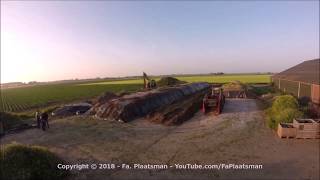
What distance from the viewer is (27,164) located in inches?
314

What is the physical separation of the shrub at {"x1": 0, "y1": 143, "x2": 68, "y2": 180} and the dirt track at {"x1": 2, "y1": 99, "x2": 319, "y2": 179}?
0.95 metres

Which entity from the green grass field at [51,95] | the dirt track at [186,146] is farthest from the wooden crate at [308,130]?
the green grass field at [51,95]

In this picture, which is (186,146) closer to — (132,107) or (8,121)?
(132,107)

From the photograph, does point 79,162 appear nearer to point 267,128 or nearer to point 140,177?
point 140,177

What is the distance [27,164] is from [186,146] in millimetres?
6302

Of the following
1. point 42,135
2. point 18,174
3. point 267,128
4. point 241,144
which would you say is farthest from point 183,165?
point 42,135

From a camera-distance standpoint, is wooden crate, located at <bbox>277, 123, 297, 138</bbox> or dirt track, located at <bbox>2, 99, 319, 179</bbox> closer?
dirt track, located at <bbox>2, 99, 319, 179</bbox>

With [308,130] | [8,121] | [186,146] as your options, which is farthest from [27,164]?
[308,130]

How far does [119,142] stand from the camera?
12828mm

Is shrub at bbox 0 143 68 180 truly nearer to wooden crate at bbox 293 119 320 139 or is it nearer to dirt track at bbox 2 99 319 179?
dirt track at bbox 2 99 319 179

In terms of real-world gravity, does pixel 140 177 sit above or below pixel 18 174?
below

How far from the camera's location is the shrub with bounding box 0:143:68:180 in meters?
7.50

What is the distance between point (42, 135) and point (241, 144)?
10348mm

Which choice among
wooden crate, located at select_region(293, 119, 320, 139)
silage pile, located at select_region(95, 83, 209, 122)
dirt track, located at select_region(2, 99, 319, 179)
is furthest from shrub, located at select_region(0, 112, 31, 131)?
wooden crate, located at select_region(293, 119, 320, 139)
